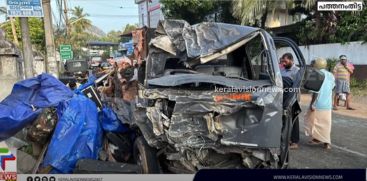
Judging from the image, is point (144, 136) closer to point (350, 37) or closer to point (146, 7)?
point (146, 7)

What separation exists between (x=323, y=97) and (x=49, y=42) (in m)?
3.57

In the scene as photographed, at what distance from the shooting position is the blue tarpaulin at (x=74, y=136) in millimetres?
3490

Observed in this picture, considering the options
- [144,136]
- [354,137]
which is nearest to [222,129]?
[144,136]

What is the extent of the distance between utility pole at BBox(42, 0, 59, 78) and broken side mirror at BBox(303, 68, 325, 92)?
2.32 meters

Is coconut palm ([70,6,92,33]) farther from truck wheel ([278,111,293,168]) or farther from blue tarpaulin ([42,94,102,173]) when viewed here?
truck wheel ([278,111,293,168])

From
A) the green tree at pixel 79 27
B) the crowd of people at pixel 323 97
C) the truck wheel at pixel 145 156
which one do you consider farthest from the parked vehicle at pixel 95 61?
the crowd of people at pixel 323 97

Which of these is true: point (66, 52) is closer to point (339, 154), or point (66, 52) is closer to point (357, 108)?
point (339, 154)

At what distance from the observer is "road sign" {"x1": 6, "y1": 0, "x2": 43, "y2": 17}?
3.50m

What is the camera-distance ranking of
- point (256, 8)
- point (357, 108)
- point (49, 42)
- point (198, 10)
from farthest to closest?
point (49, 42), point (357, 108), point (198, 10), point (256, 8)

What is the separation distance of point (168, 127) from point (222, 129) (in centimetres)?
45

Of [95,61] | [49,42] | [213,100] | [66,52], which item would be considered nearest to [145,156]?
[213,100]

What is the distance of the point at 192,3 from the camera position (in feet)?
10.6

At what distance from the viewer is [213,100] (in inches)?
124

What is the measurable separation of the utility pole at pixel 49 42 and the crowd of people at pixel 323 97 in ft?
7.37
